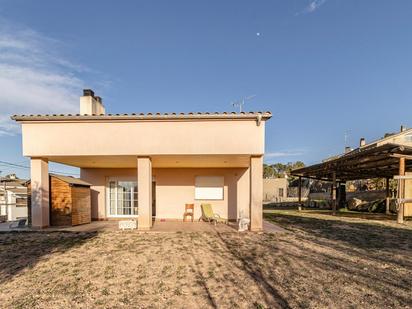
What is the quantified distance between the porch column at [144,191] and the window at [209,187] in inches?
147

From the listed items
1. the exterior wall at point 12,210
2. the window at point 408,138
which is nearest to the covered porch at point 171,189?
the exterior wall at point 12,210

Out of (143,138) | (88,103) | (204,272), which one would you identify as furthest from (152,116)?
(204,272)

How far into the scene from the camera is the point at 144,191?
9.64 meters

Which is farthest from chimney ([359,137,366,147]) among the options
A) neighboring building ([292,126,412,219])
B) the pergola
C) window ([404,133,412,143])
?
the pergola

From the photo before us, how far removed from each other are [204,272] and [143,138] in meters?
5.60

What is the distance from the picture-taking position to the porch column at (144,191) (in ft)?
31.7

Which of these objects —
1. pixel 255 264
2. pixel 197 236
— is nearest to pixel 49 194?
pixel 197 236

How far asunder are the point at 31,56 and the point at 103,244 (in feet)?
34.0

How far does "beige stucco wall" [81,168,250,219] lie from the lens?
12.9 meters

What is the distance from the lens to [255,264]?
5.79m

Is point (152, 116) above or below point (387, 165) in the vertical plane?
above

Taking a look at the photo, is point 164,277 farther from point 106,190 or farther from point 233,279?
point 106,190

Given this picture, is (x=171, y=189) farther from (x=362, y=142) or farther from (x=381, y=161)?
(x=362, y=142)

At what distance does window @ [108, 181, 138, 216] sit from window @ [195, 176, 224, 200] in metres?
3.45
